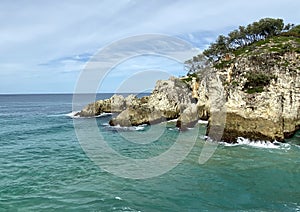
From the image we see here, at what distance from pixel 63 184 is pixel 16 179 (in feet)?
13.6

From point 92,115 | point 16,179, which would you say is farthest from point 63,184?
point 92,115

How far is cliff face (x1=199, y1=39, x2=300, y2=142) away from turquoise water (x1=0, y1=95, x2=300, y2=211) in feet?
8.35

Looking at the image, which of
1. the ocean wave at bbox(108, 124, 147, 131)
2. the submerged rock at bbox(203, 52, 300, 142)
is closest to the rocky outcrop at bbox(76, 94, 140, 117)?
the ocean wave at bbox(108, 124, 147, 131)

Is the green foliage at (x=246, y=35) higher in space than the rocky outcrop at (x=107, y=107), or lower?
higher

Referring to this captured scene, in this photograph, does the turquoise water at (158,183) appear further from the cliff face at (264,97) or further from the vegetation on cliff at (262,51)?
the vegetation on cliff at (262,51)

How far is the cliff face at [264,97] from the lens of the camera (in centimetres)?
3334

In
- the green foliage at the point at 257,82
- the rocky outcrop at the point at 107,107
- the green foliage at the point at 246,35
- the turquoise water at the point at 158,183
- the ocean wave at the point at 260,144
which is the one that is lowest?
the turquoise water at the point at 158,183

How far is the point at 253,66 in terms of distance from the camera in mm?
37688

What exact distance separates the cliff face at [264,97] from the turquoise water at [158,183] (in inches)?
100

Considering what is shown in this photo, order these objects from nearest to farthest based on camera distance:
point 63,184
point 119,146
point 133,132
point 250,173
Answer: point 63,184 → point 250,173 → point 119,146 → point 133,132

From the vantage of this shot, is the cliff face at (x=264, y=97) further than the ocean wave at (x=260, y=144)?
Yes

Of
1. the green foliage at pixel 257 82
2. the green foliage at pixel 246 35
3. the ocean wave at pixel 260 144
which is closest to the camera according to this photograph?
the ocean wave at pixel 260 144

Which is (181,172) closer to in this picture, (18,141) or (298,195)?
(298,195)

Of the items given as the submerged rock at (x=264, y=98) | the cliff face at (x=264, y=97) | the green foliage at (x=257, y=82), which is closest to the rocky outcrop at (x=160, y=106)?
the submerged rock at (x=264, y=98)
